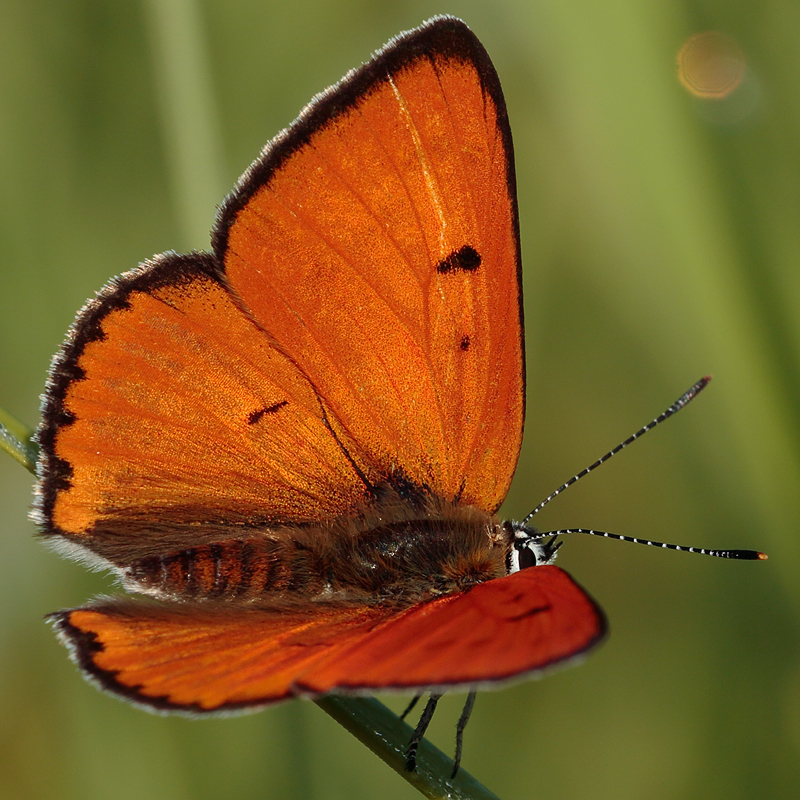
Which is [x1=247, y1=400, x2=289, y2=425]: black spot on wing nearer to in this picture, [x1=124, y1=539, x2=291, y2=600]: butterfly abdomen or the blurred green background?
[x1=124, y1=539, x2=291, y2=600]: butterfly abdomen

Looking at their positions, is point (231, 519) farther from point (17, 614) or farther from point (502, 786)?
point (502, 786)

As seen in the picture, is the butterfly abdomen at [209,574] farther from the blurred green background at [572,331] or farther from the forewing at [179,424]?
the blurred green background at [572,331]

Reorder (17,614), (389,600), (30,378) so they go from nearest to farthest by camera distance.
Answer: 1. (389,600)
2. (17,614)
3. (30,378)

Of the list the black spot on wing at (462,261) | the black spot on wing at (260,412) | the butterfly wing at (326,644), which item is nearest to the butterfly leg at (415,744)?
the butterfly wing at (326,644)

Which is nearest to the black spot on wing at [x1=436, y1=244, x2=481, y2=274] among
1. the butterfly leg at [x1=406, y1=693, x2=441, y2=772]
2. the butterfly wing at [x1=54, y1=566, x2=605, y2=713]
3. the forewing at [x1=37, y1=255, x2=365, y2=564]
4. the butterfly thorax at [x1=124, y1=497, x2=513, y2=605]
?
the forewing at [x1=37, y1=255, x2=365, y2=564]

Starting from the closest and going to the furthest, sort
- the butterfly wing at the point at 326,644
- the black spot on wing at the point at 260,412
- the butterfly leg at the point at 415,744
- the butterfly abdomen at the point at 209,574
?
the butterfly wing at the point at 326,644 < the butterfly leg at the point at 415,744 < the butterfly abdomen at the point at 209,574 < the black spot on wing at the point at 260,412

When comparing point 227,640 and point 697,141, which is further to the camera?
point 697,141

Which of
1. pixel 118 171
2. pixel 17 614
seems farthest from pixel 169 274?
pixel 118 171
